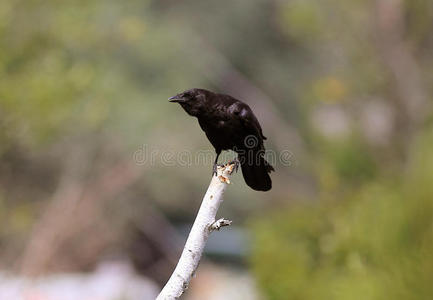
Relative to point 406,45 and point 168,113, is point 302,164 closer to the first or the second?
point 406,45

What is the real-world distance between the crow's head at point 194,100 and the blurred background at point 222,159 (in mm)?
1038

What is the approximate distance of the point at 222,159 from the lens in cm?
365

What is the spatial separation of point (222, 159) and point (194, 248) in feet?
4.81

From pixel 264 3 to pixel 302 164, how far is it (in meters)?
11.0

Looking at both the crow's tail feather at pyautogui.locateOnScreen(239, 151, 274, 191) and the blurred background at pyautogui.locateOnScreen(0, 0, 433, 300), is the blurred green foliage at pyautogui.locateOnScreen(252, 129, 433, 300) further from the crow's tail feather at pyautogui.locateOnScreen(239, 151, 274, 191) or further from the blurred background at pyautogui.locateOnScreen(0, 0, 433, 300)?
the crow's tail feather at pyautogui.locateOnScreen(239, 151, 274, 191)

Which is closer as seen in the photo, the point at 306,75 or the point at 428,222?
the point at 428,222

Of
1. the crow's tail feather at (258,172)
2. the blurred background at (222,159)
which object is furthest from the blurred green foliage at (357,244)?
the crow's tail feather at (258,172)

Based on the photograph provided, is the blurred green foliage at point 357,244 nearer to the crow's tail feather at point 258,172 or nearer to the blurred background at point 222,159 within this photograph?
the blurred background at point 222,159

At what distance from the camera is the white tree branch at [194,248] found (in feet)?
7.26

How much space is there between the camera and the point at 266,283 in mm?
5141

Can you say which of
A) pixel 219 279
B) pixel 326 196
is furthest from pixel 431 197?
pixel 219 279

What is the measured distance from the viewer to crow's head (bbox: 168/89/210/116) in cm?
268

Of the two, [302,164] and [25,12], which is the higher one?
[302,164]

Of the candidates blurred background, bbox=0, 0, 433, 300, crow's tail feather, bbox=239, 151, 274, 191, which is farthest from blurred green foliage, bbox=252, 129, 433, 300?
crow's tail feather, bbox=239, 151, 274, 191
